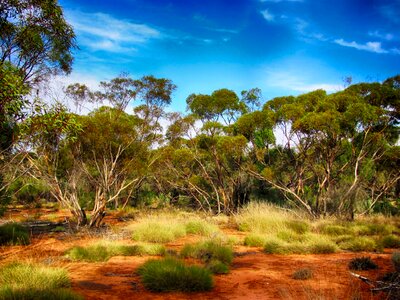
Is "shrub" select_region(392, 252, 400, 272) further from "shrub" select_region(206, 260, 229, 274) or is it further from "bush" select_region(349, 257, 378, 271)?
"shrub" select_region(206, 260, 229, 274)

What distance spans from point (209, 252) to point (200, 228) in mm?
5223

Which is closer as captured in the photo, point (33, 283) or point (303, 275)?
point (33, 283)

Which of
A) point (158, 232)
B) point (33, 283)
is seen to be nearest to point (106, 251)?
point (158, 232)

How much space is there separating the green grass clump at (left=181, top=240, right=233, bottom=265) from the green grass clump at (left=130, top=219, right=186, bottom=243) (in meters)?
2.95

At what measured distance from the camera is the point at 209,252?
8727 millimetres

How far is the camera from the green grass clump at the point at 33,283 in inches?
185

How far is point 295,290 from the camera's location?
575cm

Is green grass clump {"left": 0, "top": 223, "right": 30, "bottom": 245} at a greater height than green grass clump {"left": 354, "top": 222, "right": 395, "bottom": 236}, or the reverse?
green grass clump {"left": 0, "top": 223, "right": 30, "bottom": 245}

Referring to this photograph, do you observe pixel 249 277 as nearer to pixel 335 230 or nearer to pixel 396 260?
pixel 396 260

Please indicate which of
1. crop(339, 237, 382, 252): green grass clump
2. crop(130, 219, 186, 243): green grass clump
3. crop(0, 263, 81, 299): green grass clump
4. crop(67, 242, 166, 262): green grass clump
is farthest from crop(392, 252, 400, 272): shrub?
crop(130, 219, 186, 243): green grass clump

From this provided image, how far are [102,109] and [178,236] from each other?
8.87 m

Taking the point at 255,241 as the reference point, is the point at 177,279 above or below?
above

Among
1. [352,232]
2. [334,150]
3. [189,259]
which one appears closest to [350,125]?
[334,150]

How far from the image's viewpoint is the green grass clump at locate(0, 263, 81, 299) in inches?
185
